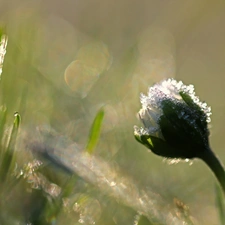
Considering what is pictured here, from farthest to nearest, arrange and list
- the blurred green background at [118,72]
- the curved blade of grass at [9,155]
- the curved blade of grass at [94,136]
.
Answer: the blurred green background at [118,72] → the curved blade of grass at [94,136] → the curved blade of grass at [9,155]

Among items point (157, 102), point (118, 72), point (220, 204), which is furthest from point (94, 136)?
point (118, 72)

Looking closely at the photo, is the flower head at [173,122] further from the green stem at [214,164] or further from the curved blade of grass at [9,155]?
the curved blade of grass at [9,155]

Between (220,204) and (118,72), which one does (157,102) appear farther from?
(118,72)

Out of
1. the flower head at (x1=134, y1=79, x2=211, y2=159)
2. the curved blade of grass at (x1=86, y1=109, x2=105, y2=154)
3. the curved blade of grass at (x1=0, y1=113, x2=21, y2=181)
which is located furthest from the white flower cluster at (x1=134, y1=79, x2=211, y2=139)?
the curved blade of grass at (x1=0, y1=113, x2=21, y2=181)

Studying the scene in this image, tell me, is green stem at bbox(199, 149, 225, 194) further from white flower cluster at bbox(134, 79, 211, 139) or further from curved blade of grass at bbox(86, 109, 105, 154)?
curved blade of grass at bbox(86, 109, 105, 154)

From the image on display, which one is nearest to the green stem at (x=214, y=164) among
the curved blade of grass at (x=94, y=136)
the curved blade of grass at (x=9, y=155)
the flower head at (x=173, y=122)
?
the flower head at (x=173, y=122)
